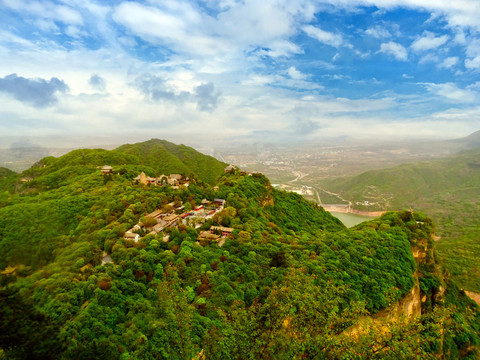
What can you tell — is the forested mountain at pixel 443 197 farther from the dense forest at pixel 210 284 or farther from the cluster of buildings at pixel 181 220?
the cluster of buildings at pixel 181 220

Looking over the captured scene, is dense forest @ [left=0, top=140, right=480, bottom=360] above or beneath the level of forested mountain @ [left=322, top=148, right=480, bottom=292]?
above

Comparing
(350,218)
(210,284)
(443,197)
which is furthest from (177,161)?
(443,197)

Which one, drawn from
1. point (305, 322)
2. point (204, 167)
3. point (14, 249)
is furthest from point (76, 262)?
point (204, 167)

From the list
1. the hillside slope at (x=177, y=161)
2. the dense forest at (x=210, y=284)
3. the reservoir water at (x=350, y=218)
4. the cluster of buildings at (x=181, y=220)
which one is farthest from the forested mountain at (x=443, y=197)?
the hillside slope at (x=177, y=161)

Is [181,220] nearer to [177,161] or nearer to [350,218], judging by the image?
[177,161]

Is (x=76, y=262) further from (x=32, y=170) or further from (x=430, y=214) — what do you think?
(x=430, y=214)

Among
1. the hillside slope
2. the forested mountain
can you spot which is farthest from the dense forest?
the hillside slope

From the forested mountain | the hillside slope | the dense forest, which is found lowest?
the forested mountain

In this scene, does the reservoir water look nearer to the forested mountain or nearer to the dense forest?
the forested mountain
